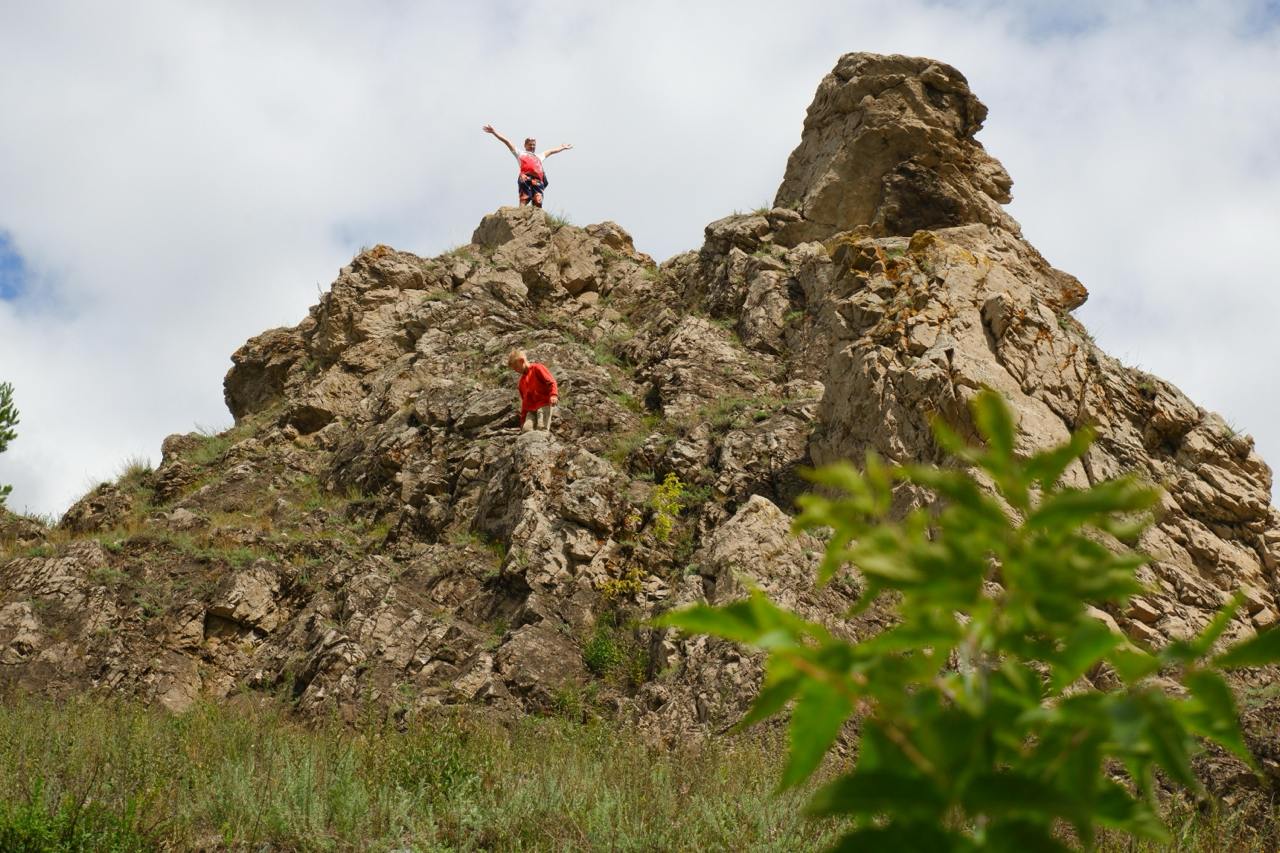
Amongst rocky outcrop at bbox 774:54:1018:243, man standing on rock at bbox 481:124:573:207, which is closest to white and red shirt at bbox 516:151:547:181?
man standing on rock at bbox 481:124:573:207

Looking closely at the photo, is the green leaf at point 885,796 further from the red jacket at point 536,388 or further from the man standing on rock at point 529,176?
the man standing on rock at point 529,176

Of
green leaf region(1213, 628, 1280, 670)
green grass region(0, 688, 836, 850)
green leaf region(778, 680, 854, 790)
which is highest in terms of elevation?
green leaf region(1213, 628, 1280, 670)

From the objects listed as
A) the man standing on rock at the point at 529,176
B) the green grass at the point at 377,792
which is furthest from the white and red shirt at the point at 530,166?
the green grass at the point at 377,792

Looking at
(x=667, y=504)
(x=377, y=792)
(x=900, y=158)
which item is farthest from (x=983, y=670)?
(x=900, y=158)

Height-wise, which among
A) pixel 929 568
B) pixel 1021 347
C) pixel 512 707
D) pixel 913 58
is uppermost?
pixel 913 58

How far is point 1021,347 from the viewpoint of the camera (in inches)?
413

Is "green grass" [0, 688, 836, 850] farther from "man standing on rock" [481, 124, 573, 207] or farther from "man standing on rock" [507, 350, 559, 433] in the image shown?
"man standing on rock" [481, 124, 573, 207]

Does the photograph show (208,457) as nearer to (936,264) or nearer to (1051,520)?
(936,264)

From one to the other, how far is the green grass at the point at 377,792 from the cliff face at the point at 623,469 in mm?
2257

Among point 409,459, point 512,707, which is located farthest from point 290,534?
point 512,707

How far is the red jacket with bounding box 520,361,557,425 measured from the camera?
12461mm

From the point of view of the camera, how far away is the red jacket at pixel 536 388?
12461 mm

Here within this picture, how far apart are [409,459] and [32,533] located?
5725mm

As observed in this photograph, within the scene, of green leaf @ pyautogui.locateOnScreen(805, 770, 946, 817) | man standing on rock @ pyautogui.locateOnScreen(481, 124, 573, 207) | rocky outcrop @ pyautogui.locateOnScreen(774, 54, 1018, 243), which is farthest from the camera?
man standing on rock @ pyautogui.locateOnScreen(481, 124, 573, 207)
